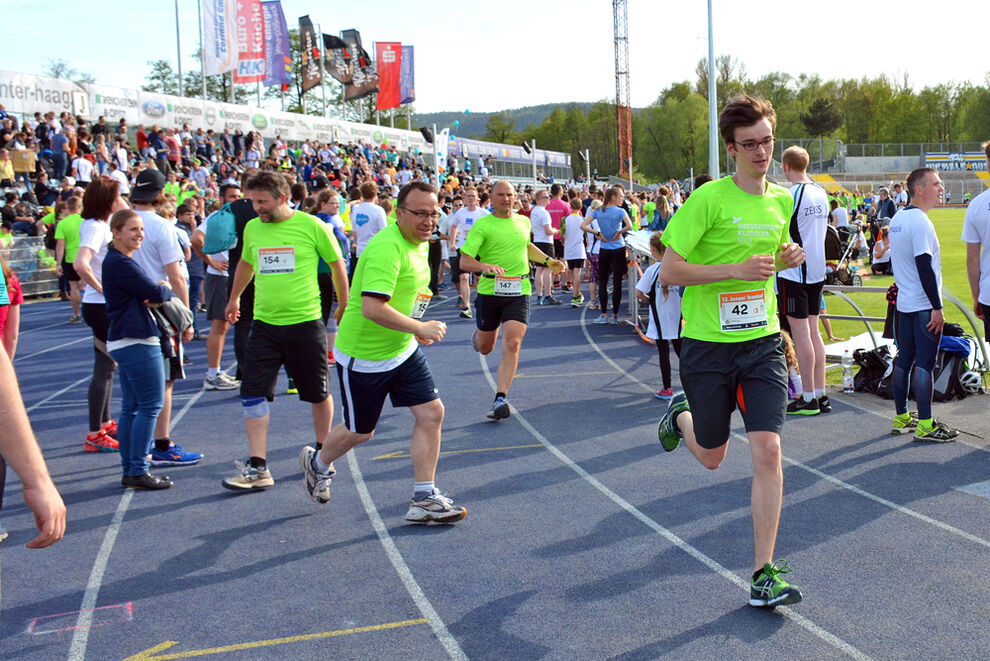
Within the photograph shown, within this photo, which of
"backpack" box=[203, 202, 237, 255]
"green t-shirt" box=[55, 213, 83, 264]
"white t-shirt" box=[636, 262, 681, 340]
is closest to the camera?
"white t-shirt" box=[636, 262, 681, 340]

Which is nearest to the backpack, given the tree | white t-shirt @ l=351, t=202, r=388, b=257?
white t-shirt @ l=351, t=202, r=388, b=257

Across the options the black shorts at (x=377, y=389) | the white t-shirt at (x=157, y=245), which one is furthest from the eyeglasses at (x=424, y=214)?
the white t-shirt at (x=157, y=245)

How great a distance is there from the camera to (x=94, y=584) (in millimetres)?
4551

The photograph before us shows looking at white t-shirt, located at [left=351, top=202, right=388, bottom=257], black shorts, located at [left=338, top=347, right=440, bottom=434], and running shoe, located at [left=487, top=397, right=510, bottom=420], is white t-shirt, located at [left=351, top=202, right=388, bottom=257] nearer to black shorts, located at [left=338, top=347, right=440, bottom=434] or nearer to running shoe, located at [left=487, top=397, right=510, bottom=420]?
running shoe, located at [left=487, top=397, right=510, bottom=420]

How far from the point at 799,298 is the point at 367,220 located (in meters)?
7.11

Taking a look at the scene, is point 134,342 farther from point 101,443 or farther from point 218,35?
point 218,35

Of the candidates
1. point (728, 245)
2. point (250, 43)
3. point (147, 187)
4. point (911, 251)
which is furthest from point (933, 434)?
point (250, 43)

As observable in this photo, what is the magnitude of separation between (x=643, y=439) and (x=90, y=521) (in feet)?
13.3

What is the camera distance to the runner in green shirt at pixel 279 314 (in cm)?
590

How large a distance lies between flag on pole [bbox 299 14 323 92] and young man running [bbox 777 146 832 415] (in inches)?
1659

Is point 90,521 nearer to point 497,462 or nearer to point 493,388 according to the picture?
point 497,462

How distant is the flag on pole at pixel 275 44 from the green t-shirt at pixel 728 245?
36.9 m

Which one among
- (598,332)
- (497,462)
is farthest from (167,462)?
(598,332)

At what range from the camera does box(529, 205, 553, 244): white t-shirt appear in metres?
16.3
